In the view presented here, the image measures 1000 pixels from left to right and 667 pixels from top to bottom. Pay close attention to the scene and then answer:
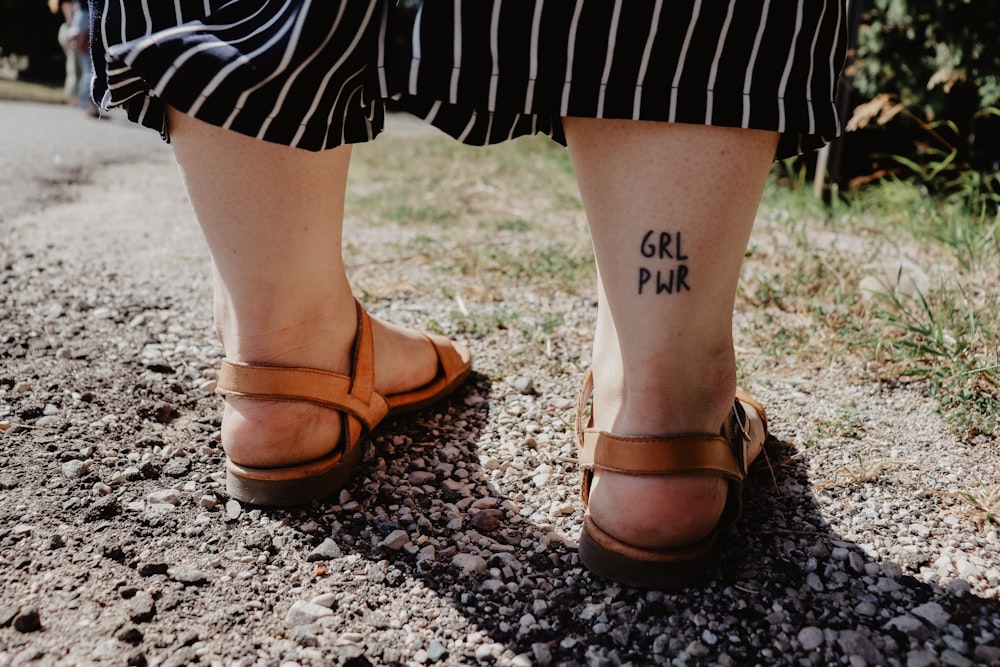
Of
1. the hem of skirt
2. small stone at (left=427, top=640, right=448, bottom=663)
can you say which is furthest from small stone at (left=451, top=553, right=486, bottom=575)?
the hem of skirt

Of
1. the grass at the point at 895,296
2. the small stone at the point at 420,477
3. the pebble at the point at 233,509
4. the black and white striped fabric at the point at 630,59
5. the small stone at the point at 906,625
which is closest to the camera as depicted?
the black and white striped fabric at the point at 630,59

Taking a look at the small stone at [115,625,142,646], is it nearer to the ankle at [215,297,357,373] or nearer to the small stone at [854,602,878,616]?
the ankle at [215,297,357,373]

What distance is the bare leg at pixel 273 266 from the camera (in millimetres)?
1023

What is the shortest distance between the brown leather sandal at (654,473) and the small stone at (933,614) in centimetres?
25

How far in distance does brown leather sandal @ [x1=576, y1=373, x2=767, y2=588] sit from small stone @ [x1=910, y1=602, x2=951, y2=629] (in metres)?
0.25

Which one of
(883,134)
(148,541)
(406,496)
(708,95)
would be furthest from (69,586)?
(883,134)

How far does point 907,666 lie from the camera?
33.2 inches

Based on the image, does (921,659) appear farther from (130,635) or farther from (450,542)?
(130,635)

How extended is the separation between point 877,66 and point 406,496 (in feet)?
10.3

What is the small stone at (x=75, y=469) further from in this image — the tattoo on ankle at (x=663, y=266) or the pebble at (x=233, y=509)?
the tattoo on ankle at (x=663, y=266)

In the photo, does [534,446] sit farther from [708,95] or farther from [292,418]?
[708,95]

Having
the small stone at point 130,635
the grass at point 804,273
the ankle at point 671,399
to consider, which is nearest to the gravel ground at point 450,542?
the small stone at point 130,635

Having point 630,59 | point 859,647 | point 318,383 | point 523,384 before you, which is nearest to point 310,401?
point 318,383

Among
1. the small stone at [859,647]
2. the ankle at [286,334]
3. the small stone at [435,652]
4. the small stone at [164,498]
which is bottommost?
the small stone at [164,498]
